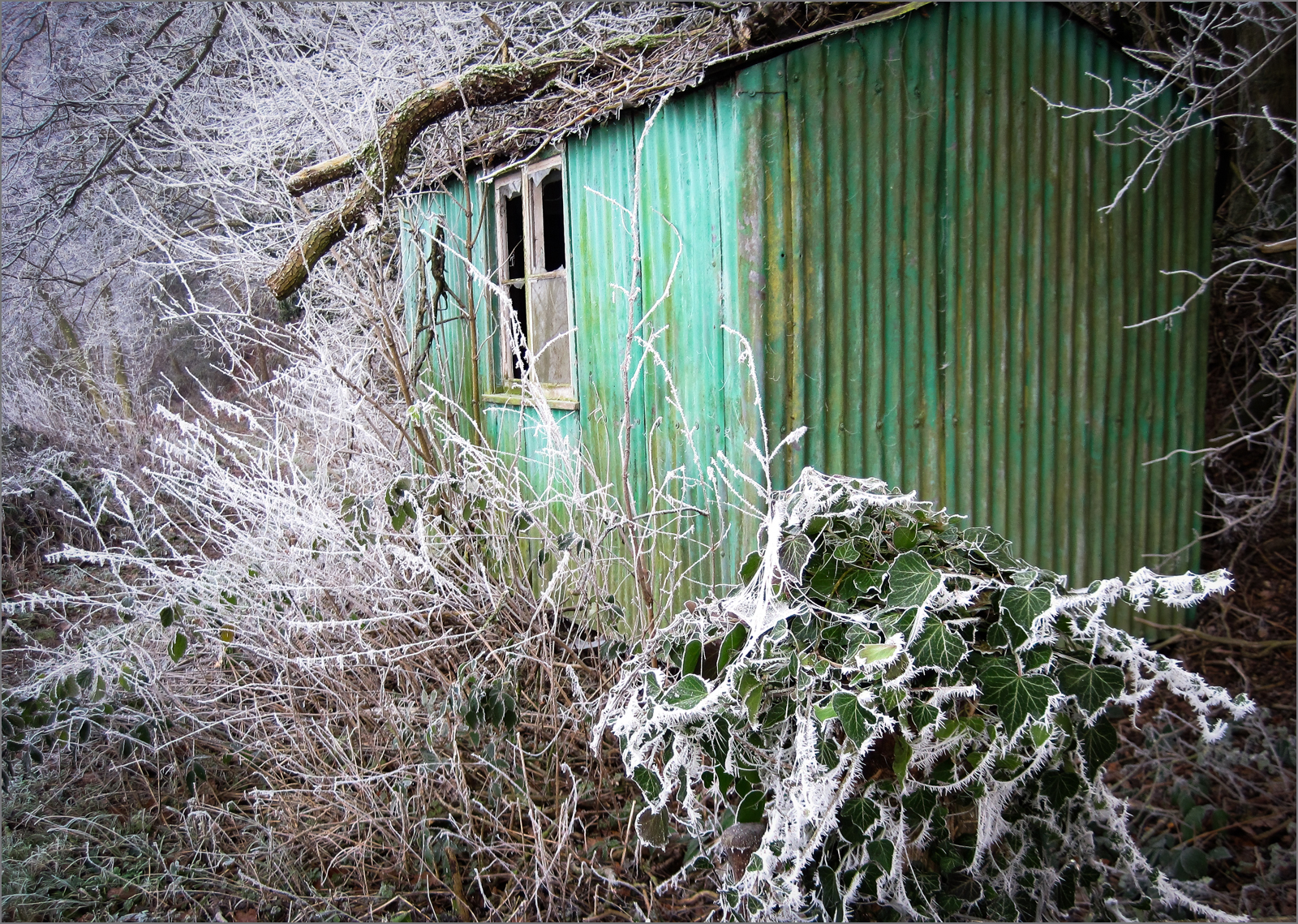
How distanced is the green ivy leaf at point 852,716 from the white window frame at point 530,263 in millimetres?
3176

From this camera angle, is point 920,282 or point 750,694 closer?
point 750,694

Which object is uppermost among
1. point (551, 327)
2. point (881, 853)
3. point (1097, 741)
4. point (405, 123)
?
point (405, 123)

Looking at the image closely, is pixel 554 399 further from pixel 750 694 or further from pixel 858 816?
pixel 858 816

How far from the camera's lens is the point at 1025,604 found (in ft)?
7.36

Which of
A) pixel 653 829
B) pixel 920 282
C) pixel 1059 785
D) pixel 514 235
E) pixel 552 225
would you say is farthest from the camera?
pixel 514 235

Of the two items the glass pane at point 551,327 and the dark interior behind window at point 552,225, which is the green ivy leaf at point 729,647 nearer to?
the glass pane at point 551,327

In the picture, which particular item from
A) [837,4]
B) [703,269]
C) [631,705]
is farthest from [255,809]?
[837,4]

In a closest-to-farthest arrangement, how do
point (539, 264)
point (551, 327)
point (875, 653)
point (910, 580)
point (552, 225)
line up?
point (875, 653) → point (910, 580) → point (539, 264) → point (551, 327) → point (552, 225)

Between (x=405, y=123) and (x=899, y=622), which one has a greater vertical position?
(x=405, y=123)

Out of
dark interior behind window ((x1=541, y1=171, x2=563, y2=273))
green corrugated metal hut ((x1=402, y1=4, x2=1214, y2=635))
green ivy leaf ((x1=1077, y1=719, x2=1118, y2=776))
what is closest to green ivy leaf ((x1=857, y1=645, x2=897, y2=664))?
green ivy leaf ((x1=1077, y1=719, x2=1118, y2=776))

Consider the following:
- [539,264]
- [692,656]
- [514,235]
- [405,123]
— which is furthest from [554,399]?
[692,656]

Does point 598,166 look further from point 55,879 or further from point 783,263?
point 55,879

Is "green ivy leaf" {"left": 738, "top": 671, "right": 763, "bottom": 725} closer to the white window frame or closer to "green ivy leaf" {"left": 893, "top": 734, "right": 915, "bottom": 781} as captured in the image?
"green ivy leaf" {"left": 893, "top": 734, "right": 915, "bottom": 781}

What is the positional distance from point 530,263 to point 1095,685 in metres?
4.48
